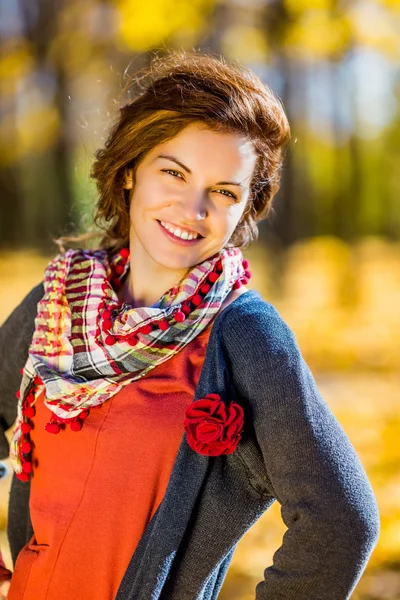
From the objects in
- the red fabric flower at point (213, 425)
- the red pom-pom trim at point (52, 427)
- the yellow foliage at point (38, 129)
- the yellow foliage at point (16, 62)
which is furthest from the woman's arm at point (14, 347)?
the yellow foliage at point (38, 129)

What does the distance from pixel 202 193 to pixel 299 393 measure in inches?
20.9

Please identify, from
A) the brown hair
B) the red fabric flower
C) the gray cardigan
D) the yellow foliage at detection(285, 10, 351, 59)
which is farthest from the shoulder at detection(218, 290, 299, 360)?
the yellow foliage at detection(285, 10, 351, 59)

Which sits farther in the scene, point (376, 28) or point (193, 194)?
point (376, 28)

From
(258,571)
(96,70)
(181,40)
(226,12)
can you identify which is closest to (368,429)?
(258,571)

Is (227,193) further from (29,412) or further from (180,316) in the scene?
(29,412)

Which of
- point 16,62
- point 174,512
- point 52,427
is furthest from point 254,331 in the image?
point 16,62

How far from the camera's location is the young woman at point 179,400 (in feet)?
5.31

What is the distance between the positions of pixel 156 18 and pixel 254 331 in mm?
9928

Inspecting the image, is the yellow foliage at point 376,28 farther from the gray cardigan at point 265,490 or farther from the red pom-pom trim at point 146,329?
the gray cardigan at point 265,490

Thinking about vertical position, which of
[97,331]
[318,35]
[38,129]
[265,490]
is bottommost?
[265,490]

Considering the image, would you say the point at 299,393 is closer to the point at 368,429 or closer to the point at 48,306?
the point at 48,306

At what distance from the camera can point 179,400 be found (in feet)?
5.92

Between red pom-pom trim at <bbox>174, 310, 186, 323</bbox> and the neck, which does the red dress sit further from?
the neck

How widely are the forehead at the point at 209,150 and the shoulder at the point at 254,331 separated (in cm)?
32
